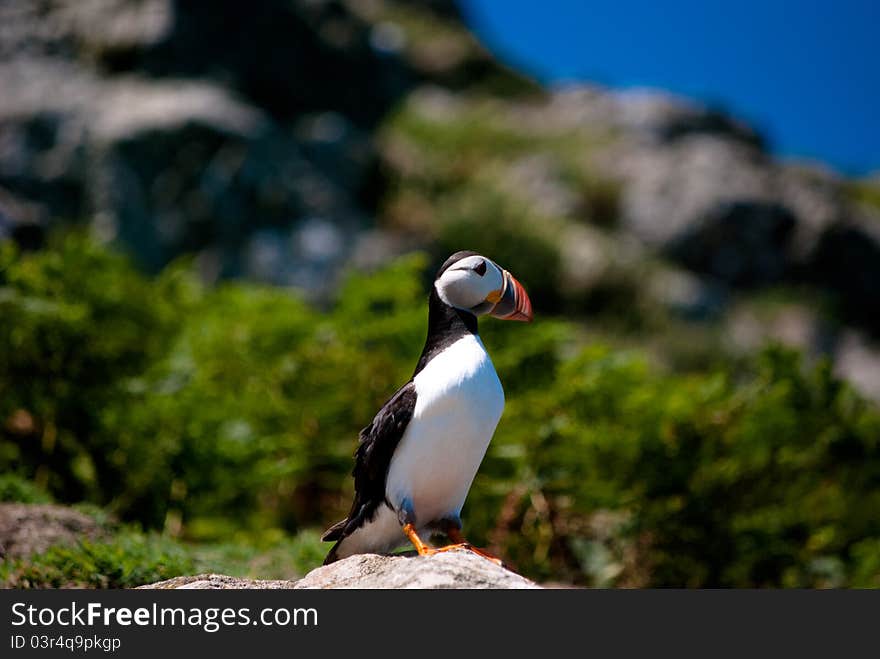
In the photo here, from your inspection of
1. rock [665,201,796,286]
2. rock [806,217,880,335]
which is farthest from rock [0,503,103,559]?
rock [806,217,880,335]

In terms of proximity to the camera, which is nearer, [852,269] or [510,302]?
[510,302]

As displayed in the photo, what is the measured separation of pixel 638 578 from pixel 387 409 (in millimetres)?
3374

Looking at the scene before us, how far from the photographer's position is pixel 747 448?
21.6ft

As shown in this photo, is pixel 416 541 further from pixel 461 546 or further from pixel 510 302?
pixel 510 302

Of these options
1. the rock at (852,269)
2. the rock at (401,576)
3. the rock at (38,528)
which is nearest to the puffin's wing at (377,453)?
the rock at (401,576)

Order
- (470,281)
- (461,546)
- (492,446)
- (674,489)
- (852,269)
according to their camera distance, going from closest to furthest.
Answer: (461,546)
(470,281)
(674,489)
(492,446)
(852,269)

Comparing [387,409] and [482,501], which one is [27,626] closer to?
[387,409]

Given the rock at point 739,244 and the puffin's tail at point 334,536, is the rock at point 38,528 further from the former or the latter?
the rock at point 739,244

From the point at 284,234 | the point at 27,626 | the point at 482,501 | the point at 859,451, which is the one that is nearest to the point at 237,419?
the point at 482,501

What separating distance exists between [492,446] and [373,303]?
224 cm

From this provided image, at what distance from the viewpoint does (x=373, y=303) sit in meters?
8.04

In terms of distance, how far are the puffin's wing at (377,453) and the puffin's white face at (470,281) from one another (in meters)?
0.40

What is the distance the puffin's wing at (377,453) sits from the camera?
3.50 metres

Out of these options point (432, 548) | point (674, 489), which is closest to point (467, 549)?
point (432, 548)
